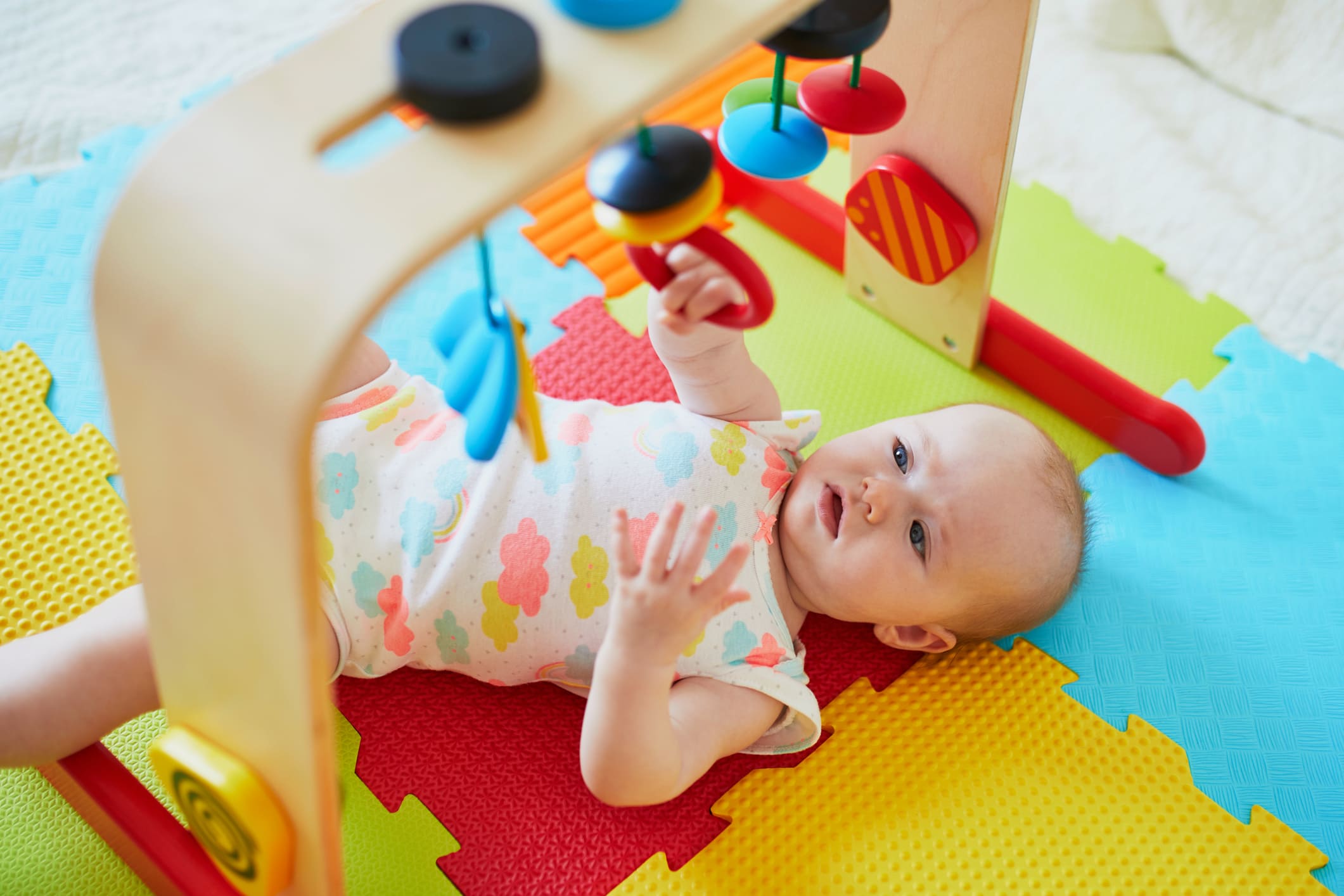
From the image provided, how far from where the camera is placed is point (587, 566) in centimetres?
97

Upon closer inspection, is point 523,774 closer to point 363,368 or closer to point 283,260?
point 363,368

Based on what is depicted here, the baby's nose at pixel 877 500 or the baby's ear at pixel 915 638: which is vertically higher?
the baby's nose at pixel 877 500

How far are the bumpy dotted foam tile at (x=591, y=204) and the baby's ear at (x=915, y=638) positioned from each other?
550 millimetres

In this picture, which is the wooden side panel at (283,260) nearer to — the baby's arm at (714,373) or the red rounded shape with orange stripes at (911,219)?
the baby's arm at (714,373)

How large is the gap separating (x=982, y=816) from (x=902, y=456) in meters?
0.34

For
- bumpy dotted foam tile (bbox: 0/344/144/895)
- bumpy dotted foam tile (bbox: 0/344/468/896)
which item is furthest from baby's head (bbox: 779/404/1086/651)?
bumpy dotted foam tile (bbox: 0/344/144/895)

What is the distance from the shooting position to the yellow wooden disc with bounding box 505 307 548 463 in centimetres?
69

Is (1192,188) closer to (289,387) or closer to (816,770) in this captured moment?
(816,770)

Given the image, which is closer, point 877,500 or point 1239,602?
point 877,500

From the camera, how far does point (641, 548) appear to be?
0.96 m

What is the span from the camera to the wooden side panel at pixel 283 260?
51 cm

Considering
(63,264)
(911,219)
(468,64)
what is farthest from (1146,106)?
(63,264)

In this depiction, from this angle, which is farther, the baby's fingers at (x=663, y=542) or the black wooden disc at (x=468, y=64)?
the baby's fingers at (x=663, y=542)

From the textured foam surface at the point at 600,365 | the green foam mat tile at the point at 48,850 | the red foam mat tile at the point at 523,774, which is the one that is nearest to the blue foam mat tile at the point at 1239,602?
the red foam mat tile at the point at 523,774
